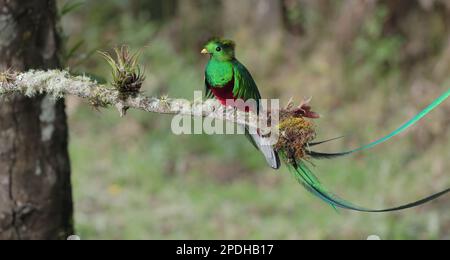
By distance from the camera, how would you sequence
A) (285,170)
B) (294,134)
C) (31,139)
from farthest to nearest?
(285,170), (31,139), (294,134)

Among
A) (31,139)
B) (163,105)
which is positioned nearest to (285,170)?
(31,139)

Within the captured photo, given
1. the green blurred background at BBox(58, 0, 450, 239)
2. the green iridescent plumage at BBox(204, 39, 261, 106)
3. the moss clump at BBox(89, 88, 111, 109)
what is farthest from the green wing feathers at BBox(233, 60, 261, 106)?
the green blurred background at BBox(58, 0, 450, 239)

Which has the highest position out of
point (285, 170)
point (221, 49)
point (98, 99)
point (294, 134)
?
point (285, 170)

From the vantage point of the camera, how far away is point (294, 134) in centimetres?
165

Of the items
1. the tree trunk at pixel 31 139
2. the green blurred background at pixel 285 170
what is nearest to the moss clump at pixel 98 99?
the tree trunk at pixel 31 139

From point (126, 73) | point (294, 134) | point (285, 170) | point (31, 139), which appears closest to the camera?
point (294, 134)

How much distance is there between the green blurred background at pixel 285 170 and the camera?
4.84 m

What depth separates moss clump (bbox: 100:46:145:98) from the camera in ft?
5.78

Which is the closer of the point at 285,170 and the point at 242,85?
the point at 242,85

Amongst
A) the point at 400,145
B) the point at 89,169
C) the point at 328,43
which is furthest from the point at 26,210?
the point at 328,43

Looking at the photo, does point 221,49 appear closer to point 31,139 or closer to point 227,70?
point 227,70

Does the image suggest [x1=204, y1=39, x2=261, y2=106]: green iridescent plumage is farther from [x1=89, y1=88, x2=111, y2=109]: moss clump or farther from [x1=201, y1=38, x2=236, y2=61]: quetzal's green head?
[x1=89, y1=88, x2=111, y2=109]: moss clump

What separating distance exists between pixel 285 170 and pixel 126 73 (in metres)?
3.97
